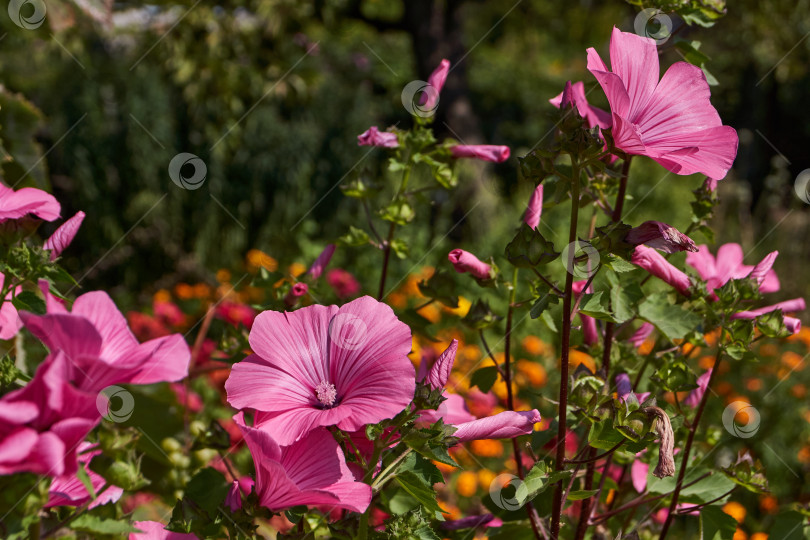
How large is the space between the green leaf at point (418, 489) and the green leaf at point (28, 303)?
1.06 feet

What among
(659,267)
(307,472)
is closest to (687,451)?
(659,267)

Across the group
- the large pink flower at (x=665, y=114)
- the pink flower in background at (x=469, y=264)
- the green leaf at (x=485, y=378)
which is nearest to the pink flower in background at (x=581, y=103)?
the large pink flower at (x=665, y=114)

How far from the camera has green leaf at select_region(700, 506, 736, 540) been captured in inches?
27.7

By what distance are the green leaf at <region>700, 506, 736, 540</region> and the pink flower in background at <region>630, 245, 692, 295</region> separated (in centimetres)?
22

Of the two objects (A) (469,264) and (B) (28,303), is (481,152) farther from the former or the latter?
(B) (28,303)

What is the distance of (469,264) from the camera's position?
71 cm

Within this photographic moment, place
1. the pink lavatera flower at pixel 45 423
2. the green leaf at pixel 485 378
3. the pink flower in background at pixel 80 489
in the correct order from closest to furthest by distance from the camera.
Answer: the pink lavatera flower at pixel 45 423, the pink flower in background at pixel 80 489, the green leaf at pixel 485 378

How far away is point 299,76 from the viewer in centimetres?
379

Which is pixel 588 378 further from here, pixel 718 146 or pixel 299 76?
pixel 299 76

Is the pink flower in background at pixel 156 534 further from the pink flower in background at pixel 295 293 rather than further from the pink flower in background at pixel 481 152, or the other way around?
the pink flower in background at pixel 481 152

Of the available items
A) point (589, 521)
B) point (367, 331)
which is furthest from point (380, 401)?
point (589, 521)

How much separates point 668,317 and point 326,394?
34cm

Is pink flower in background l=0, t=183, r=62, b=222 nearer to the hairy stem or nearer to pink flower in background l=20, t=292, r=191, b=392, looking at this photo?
pink flower in background l=20, t=292, r=191, b=392

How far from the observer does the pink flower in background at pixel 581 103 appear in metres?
0.59
